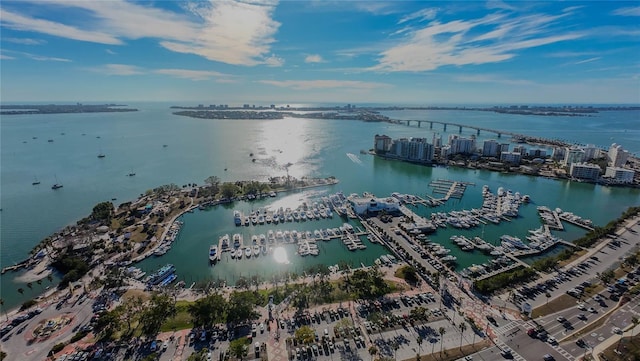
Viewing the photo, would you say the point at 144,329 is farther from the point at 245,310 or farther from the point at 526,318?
the point at 526,318

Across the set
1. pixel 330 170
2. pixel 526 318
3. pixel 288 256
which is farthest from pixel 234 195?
pixel 526 318

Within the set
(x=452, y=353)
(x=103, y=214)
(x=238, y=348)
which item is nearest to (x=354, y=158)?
(x=103, y=214)

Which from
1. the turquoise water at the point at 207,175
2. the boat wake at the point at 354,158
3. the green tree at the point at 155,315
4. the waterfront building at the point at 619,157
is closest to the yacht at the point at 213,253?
the turquoise water at the point at 207,175

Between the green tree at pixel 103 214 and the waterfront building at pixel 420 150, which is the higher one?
the waterfront building at pixel 420 150

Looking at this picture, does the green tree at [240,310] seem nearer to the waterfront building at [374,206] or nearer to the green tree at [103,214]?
the waterfront building at [374,206]

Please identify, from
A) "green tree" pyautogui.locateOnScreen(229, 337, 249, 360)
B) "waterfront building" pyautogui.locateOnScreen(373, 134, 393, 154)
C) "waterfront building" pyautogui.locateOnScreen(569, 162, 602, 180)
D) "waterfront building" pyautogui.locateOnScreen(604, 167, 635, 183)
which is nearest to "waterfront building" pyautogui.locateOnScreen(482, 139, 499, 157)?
"waterfront building" pyautogui.locateOnScreen(569, 162, 602, 180)

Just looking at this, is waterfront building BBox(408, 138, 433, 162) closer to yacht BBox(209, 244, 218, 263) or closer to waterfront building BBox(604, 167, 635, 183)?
waterfront building BBox(604, 167, 635, 183)
